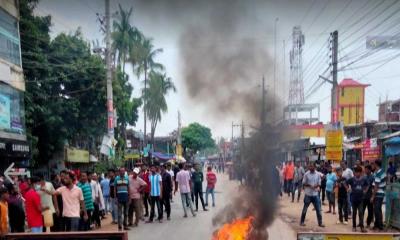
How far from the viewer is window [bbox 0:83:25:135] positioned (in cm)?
1668

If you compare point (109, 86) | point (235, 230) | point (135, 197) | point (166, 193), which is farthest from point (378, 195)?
point (109, 86)

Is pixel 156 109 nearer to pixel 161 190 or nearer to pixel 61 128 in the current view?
pixel 61 128

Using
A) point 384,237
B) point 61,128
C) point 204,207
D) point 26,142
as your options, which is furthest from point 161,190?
point 61,128

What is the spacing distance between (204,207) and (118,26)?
20.1 metres

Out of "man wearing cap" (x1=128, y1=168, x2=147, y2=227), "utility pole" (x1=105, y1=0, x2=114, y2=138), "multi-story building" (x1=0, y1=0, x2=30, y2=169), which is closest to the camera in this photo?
"man wearing cap" (x1=128, y1=168, x2=147, y2=227)

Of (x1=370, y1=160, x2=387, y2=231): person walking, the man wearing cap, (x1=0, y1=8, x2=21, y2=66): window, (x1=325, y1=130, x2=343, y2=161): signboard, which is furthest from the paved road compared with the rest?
(x1=0, y1=8, x2=21, y2=66): window

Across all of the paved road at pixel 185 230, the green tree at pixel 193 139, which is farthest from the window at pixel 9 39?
the green tree at pixel 193 139

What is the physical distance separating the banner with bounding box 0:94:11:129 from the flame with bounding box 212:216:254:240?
1164 cm

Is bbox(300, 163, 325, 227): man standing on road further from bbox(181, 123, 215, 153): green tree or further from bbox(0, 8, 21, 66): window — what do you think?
bbox(181, 123, 215, 153): green tree

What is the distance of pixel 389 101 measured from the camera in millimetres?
35875

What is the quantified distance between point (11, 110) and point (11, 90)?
809 millimetres

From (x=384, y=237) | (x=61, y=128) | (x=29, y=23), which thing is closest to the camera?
(x=384, y=237)

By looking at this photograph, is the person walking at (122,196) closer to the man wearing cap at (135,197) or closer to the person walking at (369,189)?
the man wearing cap at (135,197)

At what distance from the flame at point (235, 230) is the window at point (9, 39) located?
13000 millimetres
